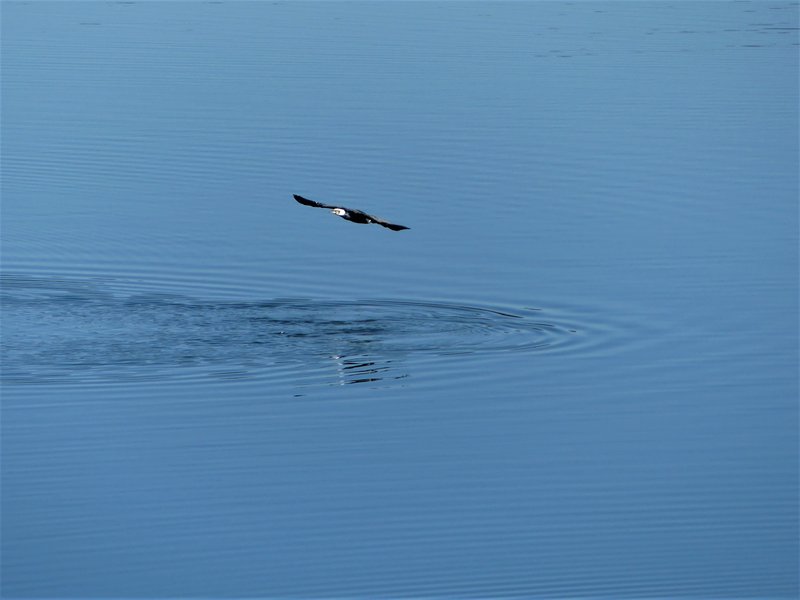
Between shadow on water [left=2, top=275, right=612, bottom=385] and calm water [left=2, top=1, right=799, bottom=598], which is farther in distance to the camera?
shadow on water [left=2, top=275, right=612, bottom=385]

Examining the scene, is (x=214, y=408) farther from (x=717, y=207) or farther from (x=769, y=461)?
(x=717, y=207)

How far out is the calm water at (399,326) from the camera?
11664 mm

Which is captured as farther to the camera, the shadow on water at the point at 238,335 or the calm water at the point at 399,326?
the shadow on water at the point at 238,335

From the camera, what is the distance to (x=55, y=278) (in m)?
18.1

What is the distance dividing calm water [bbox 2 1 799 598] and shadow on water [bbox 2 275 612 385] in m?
0.04

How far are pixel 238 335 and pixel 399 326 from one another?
1.71 m

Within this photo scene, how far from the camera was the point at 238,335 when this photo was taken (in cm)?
1630

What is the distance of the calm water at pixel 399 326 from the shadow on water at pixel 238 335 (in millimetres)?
45

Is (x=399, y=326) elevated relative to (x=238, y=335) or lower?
elevated

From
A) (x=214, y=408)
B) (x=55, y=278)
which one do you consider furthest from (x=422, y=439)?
(x=55, y=278)

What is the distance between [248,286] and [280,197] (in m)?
3.90

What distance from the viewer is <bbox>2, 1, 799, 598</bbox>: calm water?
11.7 metres

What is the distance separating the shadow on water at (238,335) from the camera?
1537 centimetres

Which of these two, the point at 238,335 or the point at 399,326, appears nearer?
the point at 238,335
